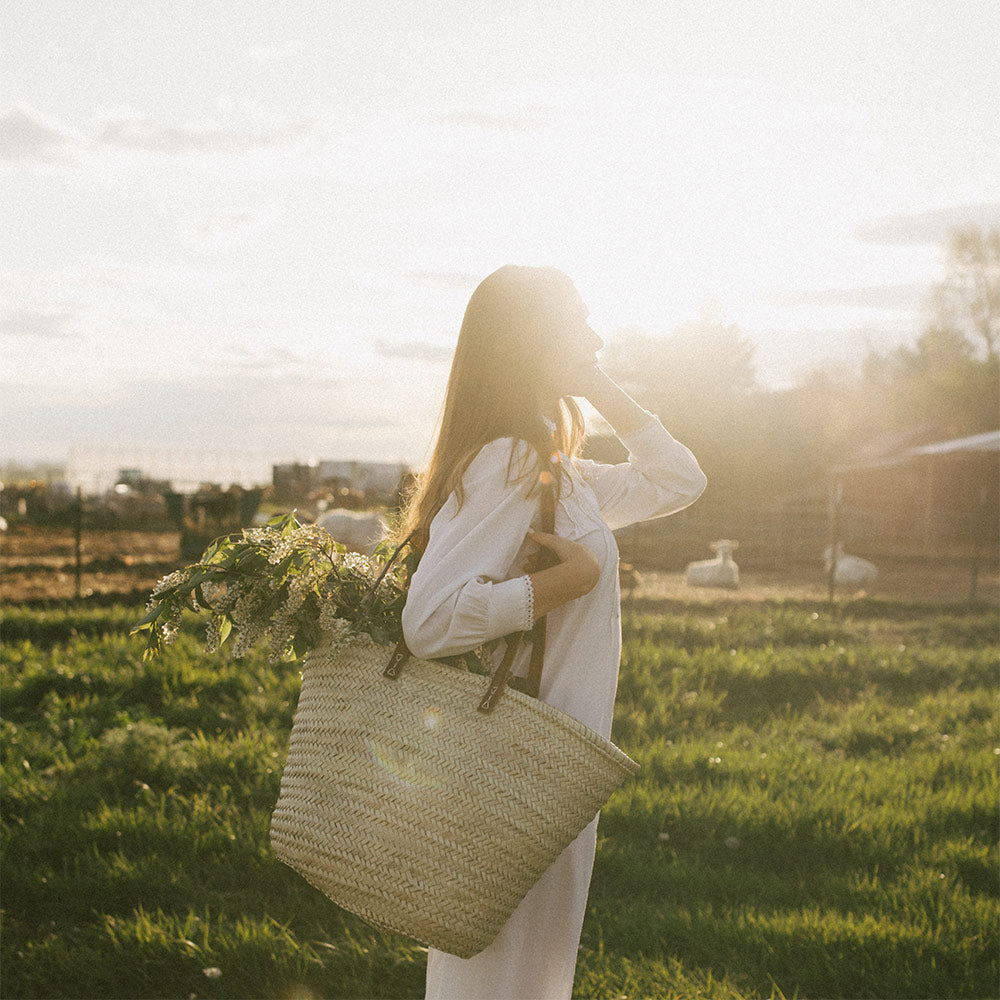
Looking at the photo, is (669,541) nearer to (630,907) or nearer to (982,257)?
(630,907)

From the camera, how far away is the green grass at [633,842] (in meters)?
3.26

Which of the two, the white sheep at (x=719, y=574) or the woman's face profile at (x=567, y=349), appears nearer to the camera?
the woman's face profile at (x=567, y=349)

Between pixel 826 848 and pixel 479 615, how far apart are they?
3041mm

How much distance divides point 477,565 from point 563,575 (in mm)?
170

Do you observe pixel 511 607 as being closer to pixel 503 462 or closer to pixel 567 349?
pixel 503 462

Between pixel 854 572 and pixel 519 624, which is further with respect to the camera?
pixel 854 572

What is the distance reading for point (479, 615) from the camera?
188cm

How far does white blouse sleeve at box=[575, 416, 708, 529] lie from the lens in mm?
2463

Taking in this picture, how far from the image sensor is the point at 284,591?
2215mm

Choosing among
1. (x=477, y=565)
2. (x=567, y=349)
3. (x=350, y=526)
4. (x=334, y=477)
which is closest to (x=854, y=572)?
(x=350, y=526)

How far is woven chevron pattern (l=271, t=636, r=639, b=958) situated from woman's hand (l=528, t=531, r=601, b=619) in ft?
0.65

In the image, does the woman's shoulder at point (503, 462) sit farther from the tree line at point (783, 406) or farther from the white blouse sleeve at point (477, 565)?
the tree line at point (783, 406)

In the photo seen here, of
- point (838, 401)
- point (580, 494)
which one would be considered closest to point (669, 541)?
point (580, 494)

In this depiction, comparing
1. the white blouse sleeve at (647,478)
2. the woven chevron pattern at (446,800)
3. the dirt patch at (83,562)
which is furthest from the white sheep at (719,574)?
the woven chevron pattern at (446,800)
